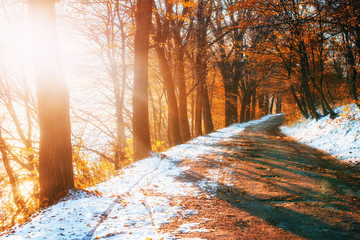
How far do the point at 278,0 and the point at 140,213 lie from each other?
1286cm

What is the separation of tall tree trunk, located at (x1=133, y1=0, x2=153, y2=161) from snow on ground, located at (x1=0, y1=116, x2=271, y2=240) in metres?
2.82

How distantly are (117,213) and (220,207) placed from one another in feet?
6.30

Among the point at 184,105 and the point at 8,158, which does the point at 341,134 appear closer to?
the point at 184,105

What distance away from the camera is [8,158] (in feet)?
32.7

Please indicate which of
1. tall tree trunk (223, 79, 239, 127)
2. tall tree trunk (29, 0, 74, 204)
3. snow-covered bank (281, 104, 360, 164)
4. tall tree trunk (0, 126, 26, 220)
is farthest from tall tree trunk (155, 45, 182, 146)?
tall tree trunk (223, 79, 239, 127)

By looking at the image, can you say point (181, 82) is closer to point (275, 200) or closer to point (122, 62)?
point (122, 62)

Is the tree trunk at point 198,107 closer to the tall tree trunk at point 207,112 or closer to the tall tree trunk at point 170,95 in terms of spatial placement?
the tall tree trunk at point 207,112

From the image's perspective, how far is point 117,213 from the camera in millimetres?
4324

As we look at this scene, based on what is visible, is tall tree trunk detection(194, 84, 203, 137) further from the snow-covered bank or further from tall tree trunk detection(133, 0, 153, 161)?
tall tree trunk detection(133, 0, 153, 161)

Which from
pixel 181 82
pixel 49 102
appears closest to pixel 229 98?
pixel 181 82

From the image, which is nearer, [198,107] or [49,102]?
[49,102]

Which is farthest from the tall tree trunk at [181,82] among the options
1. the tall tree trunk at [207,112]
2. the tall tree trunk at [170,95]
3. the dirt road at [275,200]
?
the dirt road at [275,200]

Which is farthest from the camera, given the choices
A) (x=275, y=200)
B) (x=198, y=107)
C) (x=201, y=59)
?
(x=198, y=107)

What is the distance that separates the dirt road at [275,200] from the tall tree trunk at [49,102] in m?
2.64
